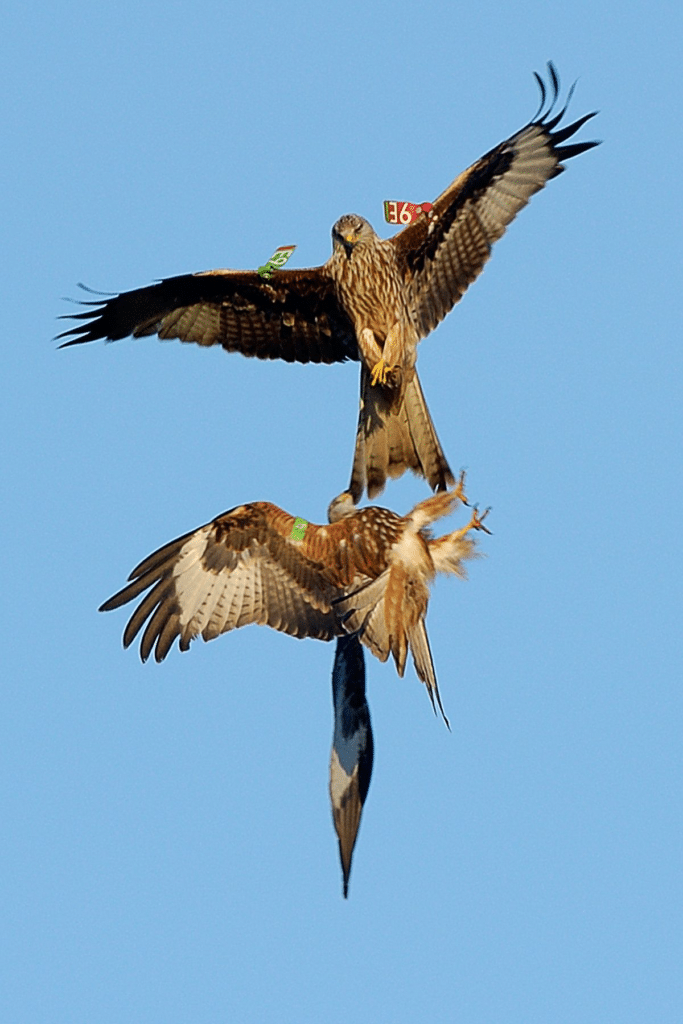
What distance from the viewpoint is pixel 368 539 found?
8164 millimetres

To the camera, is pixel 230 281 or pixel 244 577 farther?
pixel 230 281

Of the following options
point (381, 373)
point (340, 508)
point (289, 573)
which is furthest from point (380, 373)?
point (289, 573)

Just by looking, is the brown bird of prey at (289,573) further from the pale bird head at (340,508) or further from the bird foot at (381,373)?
the bird foot at (381,373)

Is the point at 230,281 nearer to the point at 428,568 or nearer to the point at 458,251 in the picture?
the point at 458,251

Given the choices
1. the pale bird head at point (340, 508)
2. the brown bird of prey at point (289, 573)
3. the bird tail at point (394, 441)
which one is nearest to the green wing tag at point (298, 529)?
the brown bird of prey at point (289, 573)

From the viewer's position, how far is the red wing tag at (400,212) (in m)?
8.85

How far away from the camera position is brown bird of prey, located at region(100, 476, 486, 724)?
8.05 meters

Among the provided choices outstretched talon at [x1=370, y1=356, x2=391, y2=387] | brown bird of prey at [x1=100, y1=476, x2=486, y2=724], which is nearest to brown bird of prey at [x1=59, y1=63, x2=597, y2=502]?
outstretched talon at [x1=370, y1=356, x2=391, y2=387]

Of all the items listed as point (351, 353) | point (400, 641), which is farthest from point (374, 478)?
point (400, 641)

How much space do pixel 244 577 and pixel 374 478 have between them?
3.86ft

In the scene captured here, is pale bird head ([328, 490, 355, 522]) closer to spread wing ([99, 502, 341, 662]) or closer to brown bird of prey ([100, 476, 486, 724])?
brown bird of prey ([100, 476, 486, 724])

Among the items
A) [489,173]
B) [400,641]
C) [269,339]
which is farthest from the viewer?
[269,339]

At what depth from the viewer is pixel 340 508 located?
8688 millimetres

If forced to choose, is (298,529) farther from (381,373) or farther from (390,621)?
(381,373)
